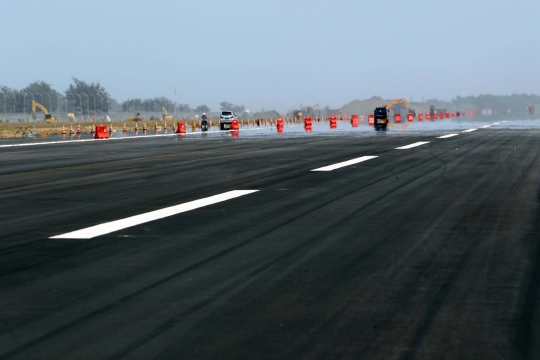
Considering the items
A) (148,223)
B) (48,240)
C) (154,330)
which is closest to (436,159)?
(148,223)

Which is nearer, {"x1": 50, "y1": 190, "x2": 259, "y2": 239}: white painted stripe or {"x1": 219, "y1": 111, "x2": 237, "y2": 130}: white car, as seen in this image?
{"x1": 50, "y1": 190, "x2": 259, "y2": 239}: white painted stripe

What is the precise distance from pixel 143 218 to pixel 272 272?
372 centimetres

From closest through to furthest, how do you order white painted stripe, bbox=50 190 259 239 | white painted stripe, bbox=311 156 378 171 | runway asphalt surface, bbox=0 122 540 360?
runway asphalt surface, bbox=0 122 540 360 → white painted stripe, bbox=50 190 259 239 → white painted stripe, bbox=311 156 378 171

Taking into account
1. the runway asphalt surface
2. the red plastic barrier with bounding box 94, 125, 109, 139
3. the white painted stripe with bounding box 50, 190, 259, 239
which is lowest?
the runway asphalt surface

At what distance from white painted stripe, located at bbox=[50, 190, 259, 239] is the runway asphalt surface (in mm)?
42

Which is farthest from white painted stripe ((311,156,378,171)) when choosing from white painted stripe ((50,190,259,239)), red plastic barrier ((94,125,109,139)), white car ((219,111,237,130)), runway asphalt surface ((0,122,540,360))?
white car ((219,111,237,130))

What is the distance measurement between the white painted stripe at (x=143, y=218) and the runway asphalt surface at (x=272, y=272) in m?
0.04

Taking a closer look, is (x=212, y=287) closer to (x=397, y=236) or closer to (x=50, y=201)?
(x=397, y=236)

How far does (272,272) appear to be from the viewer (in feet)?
20.9

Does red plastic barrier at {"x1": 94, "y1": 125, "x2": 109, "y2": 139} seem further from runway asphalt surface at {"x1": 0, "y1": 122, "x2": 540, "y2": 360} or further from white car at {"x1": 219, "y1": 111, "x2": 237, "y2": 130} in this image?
runway asphalt surface at {"x1": 0, "y1": 122, "x2": 540, "y2": 360}

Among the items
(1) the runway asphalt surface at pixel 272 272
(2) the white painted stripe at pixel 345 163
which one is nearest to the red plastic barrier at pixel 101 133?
(2) the white painted stripe at pixel 345 163

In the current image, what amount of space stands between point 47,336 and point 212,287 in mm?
1457

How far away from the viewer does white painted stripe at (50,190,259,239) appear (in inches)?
336

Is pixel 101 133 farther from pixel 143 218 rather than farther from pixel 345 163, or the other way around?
pixel 143 218
